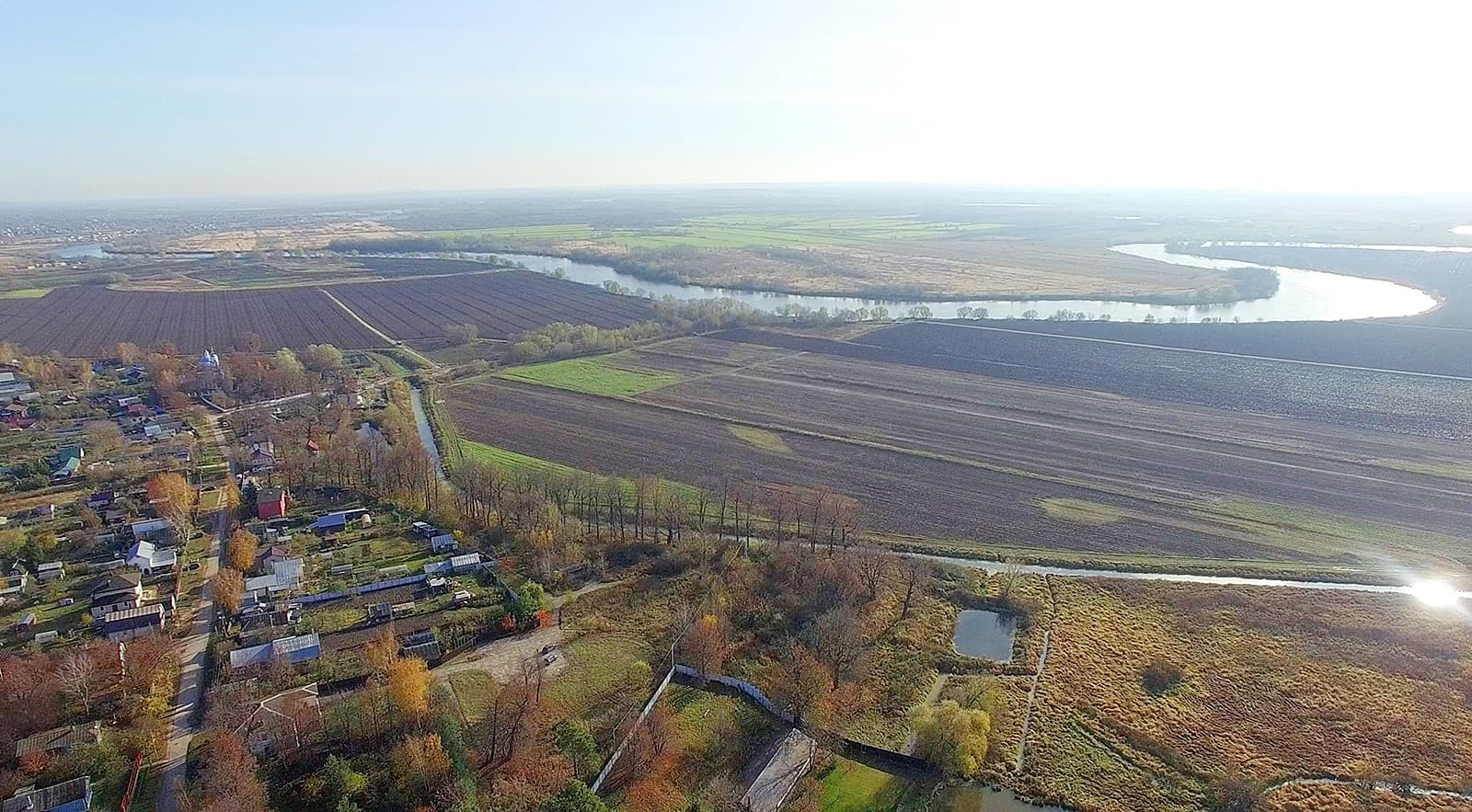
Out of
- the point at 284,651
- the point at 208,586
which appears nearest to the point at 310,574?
the point at 208,586

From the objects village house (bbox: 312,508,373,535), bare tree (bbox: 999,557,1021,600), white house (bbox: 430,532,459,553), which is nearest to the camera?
bare tree (bbox: 999,557,1021,600)

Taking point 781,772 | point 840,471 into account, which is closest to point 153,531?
point 781,772

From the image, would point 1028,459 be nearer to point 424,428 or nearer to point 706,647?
point 706,647

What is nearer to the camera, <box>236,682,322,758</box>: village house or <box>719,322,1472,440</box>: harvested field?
<box>236,682,322,758</box>: village house

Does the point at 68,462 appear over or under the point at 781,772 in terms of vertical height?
over

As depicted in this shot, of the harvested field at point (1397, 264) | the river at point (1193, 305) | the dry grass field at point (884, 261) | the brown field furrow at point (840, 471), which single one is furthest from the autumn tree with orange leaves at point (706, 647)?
the harvested field at point (1397, 264)

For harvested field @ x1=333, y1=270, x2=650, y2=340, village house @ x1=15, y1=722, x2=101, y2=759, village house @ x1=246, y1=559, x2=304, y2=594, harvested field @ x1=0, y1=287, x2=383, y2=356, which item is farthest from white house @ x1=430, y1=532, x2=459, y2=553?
harvested field @ x1=0, y1=287, x2=383, y2=356

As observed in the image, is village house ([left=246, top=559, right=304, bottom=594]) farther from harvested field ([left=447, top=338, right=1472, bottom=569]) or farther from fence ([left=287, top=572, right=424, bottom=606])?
harvested field ([left=447, top=338, right=1472, bottom=569])
